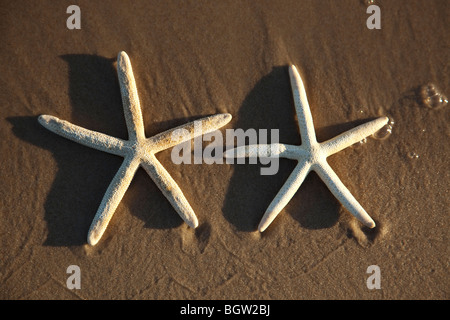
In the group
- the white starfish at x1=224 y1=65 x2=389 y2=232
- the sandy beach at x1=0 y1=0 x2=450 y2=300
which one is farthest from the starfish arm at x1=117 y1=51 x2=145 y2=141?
the white starfish at x1=224 y1=65 x2=389 y2=232

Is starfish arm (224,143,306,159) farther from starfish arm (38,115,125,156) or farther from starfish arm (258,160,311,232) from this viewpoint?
starfish arm (38,115,125,156)

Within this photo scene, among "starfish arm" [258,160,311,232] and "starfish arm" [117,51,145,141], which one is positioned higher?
"starfish arm" [117,51,145,141]

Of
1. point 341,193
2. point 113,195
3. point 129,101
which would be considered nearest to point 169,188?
point 113,195

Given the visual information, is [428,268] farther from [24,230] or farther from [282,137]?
[24,230]

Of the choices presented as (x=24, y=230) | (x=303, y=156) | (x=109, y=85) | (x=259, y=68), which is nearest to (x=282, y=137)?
(x=303, y=156)

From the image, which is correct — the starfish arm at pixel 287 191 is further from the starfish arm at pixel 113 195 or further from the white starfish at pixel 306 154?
the starfish arm at pixel 113 195
